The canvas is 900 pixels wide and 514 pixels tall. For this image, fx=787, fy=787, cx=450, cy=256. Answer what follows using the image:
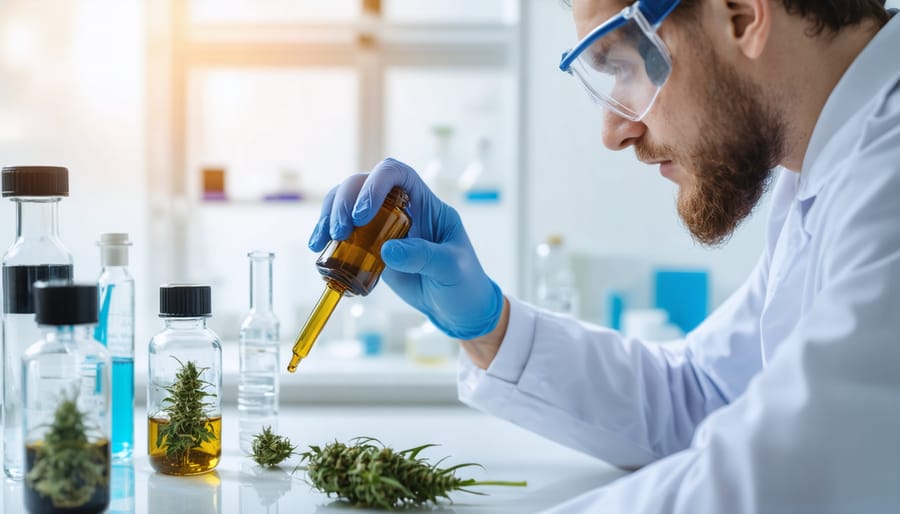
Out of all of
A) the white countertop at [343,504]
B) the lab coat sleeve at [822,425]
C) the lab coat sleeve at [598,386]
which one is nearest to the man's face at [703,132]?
the lab coat sleeve at [598,386]

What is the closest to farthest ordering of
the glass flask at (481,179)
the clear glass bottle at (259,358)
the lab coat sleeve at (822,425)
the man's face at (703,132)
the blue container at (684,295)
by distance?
1. the lab coat sleeve at (822,425)
2. the man's face at (703,132)
3. the clear glass bottle at (259,358)
4. the blue container at (684,295)
5. the glass flask at (481,179)

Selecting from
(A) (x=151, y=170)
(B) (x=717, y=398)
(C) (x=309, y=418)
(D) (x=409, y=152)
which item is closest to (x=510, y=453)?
(B) (x=717, y=398)

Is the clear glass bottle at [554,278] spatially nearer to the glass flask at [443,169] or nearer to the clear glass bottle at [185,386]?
the glass flask at [443,169]

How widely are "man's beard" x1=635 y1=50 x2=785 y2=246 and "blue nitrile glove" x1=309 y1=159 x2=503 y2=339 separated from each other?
1.06 feet

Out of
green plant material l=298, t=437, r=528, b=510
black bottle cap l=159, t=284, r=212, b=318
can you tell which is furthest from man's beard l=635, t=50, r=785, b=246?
black bottle cap l=159, t=284, r=212, b=318

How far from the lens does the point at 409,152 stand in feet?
8.00

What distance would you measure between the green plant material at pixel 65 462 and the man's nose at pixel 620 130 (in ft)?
2.72

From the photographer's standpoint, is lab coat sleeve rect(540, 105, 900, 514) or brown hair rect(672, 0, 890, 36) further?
brown hair rect(672, 0, 890, 36)

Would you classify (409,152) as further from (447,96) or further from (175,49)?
(175,49)

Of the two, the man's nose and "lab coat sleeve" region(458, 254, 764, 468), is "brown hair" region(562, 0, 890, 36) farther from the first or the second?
"lab coat sleeve" region(458, 254, 764, 468)

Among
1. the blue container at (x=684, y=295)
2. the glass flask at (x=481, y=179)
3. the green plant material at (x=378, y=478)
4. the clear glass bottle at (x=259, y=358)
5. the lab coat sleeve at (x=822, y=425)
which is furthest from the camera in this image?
the glass flask at (x=481, y=179)

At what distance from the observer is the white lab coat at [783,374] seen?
27.5 inches

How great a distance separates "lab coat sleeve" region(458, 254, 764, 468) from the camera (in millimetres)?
1220

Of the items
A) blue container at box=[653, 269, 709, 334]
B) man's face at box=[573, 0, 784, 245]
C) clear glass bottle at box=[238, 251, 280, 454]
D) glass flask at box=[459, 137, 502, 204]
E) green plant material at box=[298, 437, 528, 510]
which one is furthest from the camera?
glass flask at box=[459, 137, 502, 204]
